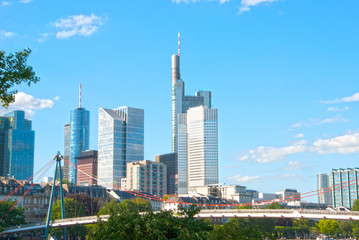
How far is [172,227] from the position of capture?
1966 inches

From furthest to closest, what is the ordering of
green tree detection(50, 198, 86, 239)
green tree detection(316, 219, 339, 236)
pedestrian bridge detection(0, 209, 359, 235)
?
green tree detection(316, 219, 339, 236), green tree detection(50, 198, 86, 239), pedestrian bridge detection(0, 209, 359, 235)

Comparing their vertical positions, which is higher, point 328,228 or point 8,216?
point 8,216

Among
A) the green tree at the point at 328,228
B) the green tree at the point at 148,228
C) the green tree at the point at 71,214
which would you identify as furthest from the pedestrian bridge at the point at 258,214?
the green tree at the point at 328,228

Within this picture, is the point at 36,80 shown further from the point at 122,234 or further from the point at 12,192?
the point at 12,192

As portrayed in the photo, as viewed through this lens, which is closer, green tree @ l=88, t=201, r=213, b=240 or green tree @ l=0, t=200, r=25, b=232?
green tree @ l=88, t=201, r=213, b=240

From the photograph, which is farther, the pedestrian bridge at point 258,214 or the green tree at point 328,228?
the green tree at point 328,228

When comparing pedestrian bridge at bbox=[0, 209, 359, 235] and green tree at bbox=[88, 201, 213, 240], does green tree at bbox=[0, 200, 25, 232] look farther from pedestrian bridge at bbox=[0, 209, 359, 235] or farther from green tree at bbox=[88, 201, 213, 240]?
green tree at bbox=[88, 201, 213, 240]

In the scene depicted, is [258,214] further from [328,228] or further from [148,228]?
[328,228]

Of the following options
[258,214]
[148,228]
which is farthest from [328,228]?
[148,228]

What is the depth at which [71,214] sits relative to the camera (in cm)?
13212

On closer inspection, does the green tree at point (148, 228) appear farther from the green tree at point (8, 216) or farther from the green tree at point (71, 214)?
the green tree at point (8, 216)

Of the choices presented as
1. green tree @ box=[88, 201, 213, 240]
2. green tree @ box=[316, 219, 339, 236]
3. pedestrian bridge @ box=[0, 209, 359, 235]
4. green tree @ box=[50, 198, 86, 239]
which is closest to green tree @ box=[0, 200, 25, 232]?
pedestrian bridge @ box=[0, 209, 359, 235]

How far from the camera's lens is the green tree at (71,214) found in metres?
123

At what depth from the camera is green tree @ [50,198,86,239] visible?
122881 mm
